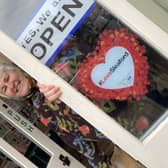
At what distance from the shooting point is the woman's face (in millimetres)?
1338

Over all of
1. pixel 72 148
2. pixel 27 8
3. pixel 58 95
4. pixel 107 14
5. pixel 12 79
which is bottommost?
pixel 72 148

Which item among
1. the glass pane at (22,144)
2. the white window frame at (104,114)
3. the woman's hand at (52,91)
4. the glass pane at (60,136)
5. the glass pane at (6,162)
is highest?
the white window frame at (104,114)

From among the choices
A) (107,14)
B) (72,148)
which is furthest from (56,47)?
(72,148)

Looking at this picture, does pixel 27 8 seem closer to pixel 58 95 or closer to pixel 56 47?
pixel 56 47

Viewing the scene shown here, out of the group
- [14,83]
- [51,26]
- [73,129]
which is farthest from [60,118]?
[51,26]

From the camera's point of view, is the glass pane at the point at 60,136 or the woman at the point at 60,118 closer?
the woman at the point at 60,118

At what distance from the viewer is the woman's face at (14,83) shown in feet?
4.39

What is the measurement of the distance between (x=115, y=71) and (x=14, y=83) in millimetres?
412

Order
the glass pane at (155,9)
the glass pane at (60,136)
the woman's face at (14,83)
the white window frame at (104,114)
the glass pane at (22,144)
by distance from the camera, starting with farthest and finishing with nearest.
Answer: the glass pane at (22,144) → the glass pane at (60,136) → the woman's face at (14,83) → the glass pane at (155,9) → the white window frame at (104,114)

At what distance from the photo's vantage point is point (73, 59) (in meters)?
1.06

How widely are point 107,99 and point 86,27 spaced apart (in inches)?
7.3

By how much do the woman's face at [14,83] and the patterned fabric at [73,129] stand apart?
0.20 ft

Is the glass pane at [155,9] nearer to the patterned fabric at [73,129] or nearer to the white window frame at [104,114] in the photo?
the white window frame at [104,114]

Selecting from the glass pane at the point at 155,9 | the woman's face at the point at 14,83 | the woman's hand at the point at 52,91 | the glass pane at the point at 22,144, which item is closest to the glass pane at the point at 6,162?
the glass pane at the point at 22,144
